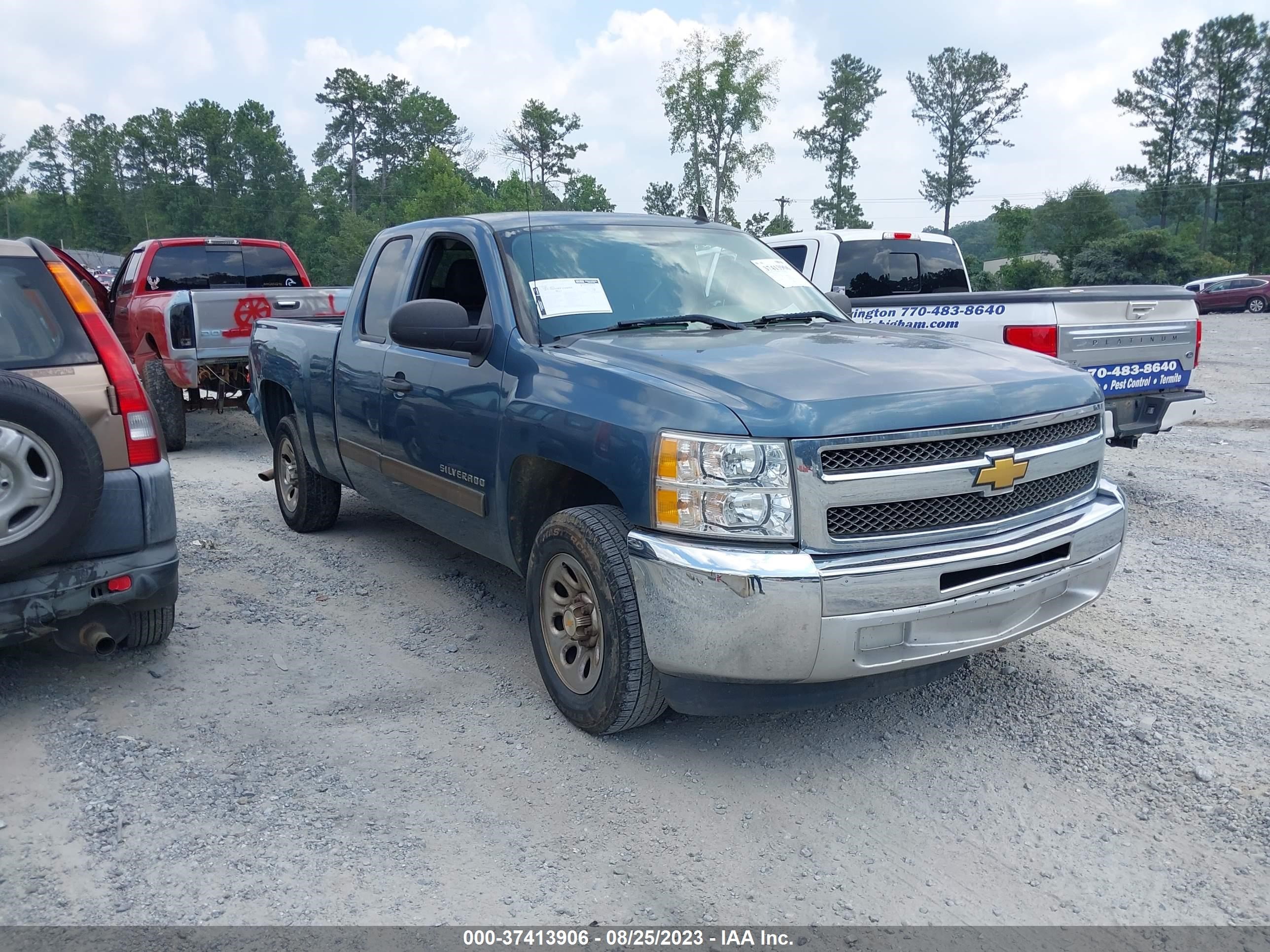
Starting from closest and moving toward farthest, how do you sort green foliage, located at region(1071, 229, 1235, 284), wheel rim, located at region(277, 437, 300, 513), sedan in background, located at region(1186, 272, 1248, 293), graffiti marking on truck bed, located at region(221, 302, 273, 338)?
wheel rim, located at region(277, 437, 300, 513) → graffiti marking on truck bed, located at region(221, 302, 273, 338) → sedan in background, located at region(1186, 272, 1248, 293) → green foliage, located at region(1071, 229, 1235, 284)

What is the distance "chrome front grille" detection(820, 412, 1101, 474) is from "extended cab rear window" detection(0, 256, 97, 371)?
292cm

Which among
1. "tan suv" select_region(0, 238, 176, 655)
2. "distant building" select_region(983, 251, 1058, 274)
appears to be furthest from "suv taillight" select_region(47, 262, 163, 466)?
"distant building" select_region(983, 251, 1058, 274)

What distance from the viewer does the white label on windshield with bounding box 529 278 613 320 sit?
4109mm

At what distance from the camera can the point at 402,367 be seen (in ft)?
15.5

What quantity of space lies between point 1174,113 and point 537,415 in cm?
8012

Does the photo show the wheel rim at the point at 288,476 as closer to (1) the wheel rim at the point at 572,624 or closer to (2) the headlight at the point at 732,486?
(1) the wheel rim at the point at 572,624

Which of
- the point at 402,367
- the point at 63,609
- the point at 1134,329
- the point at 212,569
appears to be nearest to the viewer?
the point at 63,609

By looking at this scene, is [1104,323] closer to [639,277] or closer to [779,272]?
[779,272]

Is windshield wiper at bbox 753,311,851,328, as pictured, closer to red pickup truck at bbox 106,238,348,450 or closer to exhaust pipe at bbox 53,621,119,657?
exhaust pipe at bbox 53,621,119,657

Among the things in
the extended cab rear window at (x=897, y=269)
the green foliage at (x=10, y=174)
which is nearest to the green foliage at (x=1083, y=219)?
the extended cab rear window at (x=897, y=269)

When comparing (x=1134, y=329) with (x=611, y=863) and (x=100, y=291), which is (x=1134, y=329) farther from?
(x=100, y=291)

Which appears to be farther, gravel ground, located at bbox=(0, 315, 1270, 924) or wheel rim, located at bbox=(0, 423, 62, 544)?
wheel rim, located at bbox=(0, 423, 62, 544)

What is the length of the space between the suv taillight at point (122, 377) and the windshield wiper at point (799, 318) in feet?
8.31

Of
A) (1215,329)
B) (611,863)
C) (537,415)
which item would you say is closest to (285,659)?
(537,415)
